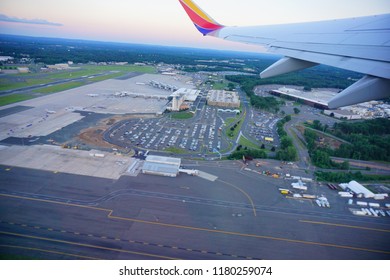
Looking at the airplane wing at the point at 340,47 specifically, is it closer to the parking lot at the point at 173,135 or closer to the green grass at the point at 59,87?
the parking lot at the point at 173,135

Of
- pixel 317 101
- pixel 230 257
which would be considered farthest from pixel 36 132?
pixel 317 101

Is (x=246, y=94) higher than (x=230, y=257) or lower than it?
higher

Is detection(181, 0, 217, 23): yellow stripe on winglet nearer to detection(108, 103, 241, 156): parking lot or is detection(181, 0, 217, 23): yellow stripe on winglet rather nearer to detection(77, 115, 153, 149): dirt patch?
detection(108, 103, 241, 156): parking lot

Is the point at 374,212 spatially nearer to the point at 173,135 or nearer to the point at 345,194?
the point at 345,194

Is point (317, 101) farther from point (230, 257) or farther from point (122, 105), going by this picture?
point (230, 257)

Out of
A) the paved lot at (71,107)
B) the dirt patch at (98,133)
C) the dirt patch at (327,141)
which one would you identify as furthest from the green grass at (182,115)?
the dirt patch at (327,141)
